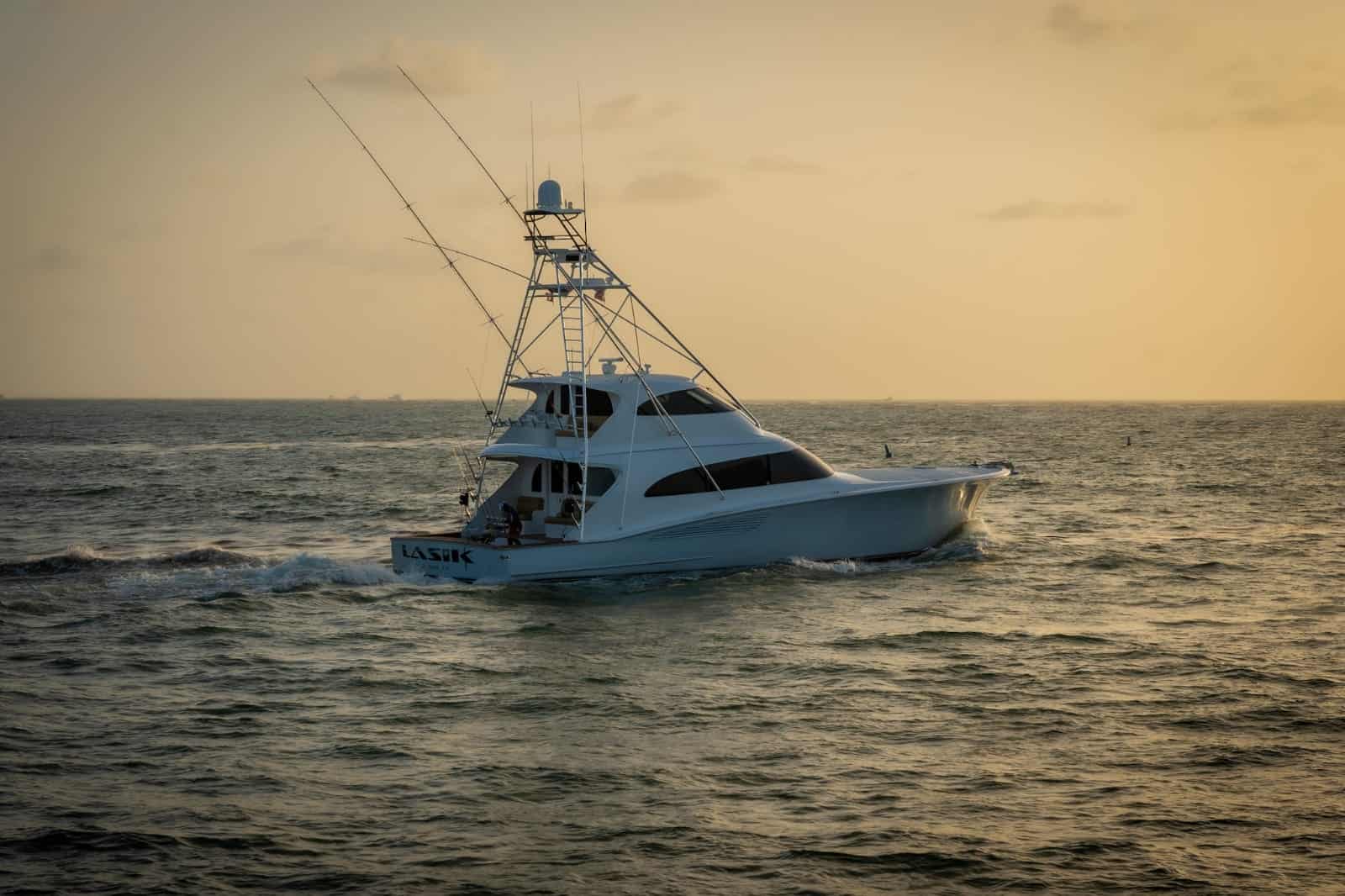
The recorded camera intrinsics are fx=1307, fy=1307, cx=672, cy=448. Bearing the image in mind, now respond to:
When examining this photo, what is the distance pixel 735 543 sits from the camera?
75.4ft

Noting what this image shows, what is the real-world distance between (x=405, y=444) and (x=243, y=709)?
258ft

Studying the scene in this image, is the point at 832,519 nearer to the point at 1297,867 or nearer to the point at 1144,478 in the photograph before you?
the point at 1297,867

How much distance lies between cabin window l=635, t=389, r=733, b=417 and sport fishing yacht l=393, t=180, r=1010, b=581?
0.02m

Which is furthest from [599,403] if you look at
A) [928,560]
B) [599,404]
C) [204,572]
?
[204,572]

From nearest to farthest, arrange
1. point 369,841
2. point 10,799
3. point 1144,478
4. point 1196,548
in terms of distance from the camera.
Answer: point 369,841 < point 10,799 < point 1196,548 < point 1144,478

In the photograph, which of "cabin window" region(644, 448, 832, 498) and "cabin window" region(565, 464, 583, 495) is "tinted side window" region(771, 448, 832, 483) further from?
"cabin window" region(565, 464, 583, 495)

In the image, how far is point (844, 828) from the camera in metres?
11.2

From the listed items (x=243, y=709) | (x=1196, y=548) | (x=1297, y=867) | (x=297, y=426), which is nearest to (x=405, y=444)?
(x=297, y=426)

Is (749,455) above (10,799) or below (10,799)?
above

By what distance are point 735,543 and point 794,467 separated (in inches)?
77.1

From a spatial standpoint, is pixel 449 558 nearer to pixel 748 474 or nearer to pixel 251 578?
pixel 251 578

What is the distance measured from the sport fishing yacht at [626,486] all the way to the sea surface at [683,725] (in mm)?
529

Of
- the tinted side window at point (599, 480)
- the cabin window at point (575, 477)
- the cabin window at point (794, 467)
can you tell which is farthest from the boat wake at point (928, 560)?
the cabin window at point (575, 477)

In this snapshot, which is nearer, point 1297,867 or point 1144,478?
point 1297,867
